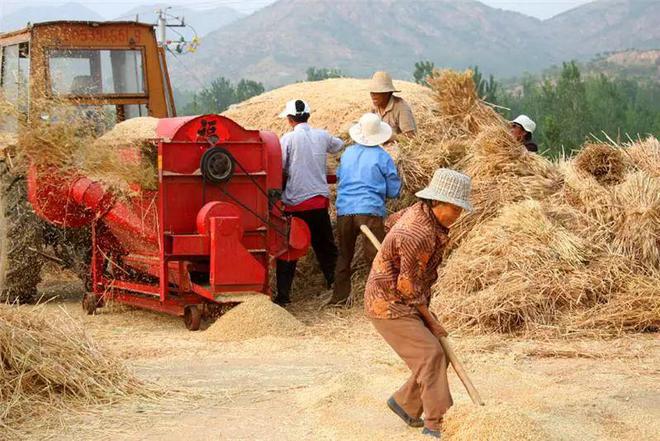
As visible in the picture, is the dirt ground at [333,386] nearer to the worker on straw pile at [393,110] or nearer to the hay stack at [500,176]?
the hay stack at [500,176]

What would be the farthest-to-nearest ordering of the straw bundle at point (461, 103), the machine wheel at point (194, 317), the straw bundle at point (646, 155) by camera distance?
the straw bundle at point (461, 103) → the straw bundle at point (646, 155) → the machine wheel at point (194, 317)

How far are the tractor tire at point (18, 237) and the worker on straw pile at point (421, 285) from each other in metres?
5.30

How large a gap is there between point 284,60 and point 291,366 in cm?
17821

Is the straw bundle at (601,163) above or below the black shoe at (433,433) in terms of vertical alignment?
above

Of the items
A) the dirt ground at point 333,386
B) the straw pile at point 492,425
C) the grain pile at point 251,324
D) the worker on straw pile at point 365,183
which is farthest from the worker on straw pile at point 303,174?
the straw pile at point 492,425

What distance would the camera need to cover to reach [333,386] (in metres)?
7.12

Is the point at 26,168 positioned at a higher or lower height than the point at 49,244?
higher

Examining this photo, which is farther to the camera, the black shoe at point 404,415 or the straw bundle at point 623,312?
the straw bundle at point 623,312

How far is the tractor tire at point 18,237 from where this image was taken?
10562mm

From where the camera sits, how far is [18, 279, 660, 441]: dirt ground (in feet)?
20.7

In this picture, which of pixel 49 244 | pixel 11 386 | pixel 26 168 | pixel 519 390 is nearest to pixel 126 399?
pixel 11 386

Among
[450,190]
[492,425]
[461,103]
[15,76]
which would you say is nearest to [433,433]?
[492,425]

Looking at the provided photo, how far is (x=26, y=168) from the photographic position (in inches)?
405

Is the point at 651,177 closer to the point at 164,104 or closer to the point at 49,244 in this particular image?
the point at 164,104
